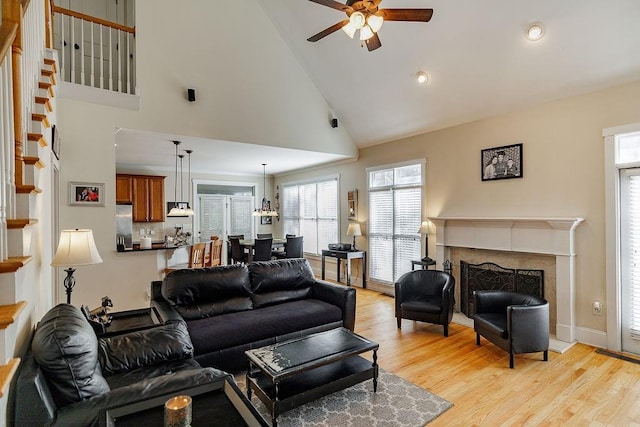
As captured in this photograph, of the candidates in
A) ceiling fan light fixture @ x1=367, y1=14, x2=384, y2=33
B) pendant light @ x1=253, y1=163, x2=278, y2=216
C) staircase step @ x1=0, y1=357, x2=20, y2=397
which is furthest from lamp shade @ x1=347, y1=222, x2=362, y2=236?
staircase step @ x1=0, y1=357, x2=20, y2=397

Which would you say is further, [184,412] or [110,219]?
[110,219]

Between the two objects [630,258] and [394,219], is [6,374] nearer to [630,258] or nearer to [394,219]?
[630,258]

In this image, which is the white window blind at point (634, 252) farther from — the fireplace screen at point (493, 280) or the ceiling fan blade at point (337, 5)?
the ceiling fan blade at point (337, 5)

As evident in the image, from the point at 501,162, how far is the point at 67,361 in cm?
483

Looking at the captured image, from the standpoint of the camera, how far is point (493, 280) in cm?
454

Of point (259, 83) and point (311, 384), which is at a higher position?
point (259, 83)

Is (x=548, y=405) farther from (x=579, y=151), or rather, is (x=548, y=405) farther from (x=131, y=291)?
(x=131, y=291)

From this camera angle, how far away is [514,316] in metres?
3.24

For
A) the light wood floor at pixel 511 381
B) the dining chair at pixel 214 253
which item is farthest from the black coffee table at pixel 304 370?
the dining chair at pixel 214 253

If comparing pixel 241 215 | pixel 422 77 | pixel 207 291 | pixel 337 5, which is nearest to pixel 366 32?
pixel 337 5

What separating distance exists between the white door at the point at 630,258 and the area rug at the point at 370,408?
7.93 feet

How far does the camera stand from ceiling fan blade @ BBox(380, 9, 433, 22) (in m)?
2.75

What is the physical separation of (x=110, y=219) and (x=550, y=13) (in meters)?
5.28

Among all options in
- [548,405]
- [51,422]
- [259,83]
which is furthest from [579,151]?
[51,422]
